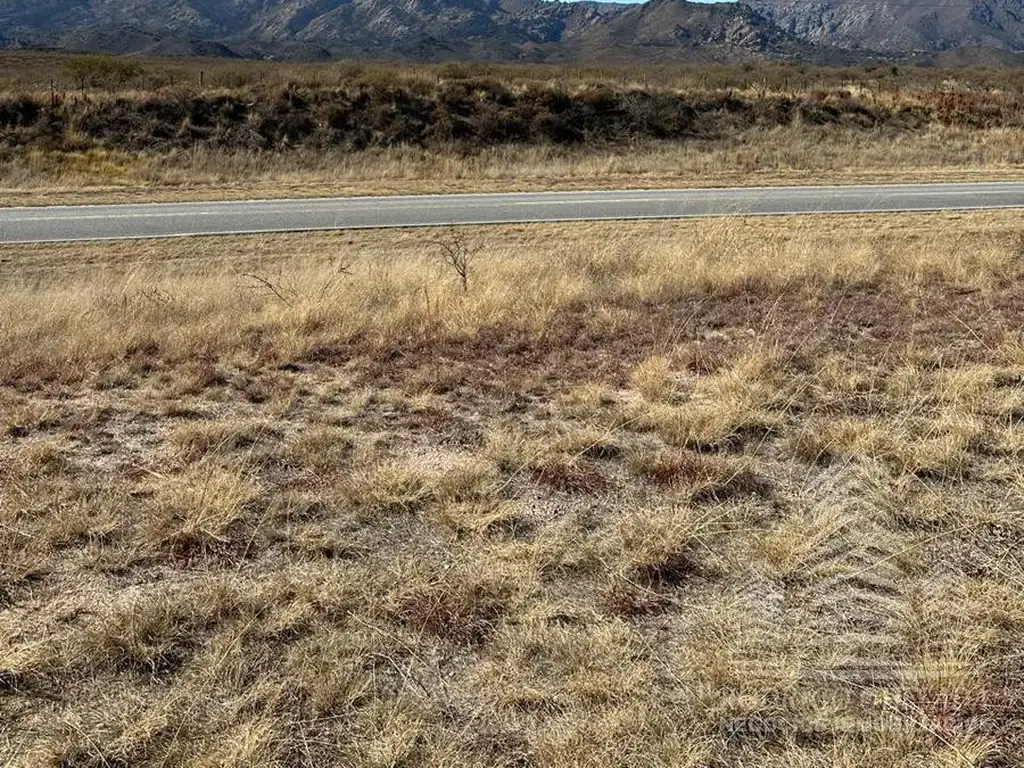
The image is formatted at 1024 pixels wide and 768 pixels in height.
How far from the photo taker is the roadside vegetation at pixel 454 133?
2383 cm

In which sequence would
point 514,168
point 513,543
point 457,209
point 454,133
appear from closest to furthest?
1. point 513,543
2. point 457,209
3. point 514,168
4. point 454,133

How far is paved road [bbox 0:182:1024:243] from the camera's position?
623 inches

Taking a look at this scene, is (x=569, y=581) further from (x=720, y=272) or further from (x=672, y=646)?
(x=720, y=272)

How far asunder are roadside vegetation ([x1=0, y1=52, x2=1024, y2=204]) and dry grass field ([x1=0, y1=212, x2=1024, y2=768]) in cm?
1682

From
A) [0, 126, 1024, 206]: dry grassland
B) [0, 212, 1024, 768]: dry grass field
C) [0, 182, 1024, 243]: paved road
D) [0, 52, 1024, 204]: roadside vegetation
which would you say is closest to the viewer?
[0, 212, 1024, 768]: dry grass field

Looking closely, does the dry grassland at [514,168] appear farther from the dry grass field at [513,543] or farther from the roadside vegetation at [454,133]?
the dry grass field at [513,543]

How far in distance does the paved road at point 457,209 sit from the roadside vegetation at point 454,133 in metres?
2.34

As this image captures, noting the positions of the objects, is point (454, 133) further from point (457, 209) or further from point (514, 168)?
point (457, 209)

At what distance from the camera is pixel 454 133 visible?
28750 millimetres

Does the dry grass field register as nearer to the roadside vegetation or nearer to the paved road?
the paved road

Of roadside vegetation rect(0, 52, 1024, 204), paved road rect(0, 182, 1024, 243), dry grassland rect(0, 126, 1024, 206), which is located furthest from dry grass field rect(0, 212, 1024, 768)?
roadside vegetation rect(0, 52, 1024, 204)

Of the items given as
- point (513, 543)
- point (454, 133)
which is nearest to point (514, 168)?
point (454, 133)

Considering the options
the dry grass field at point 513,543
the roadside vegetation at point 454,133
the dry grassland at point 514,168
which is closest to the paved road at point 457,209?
the dry grassland at point 514,168

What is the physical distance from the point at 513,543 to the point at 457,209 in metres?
15.6
